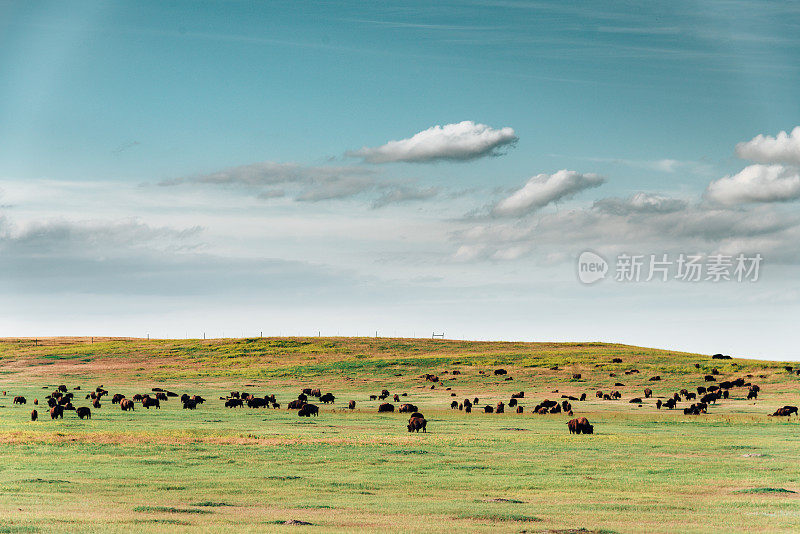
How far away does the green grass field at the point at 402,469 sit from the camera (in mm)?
24875

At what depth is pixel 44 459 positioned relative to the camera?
3866 cm

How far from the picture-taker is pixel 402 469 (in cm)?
3631

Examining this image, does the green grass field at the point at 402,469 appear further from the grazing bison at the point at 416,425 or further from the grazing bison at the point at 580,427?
the grazing bison at the point at 580,427

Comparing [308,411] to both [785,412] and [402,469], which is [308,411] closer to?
[402,469]

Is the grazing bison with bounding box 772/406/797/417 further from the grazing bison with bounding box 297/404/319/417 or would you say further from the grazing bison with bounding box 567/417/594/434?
the grazing bison with bounding box 297/404/319/417

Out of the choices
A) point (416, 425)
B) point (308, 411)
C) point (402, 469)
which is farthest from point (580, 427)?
point (308, 411)

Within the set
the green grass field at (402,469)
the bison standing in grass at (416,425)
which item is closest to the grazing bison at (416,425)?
the bison standing in grass at (416,425)

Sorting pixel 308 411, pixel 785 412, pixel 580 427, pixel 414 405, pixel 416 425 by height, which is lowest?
pixel 414 405

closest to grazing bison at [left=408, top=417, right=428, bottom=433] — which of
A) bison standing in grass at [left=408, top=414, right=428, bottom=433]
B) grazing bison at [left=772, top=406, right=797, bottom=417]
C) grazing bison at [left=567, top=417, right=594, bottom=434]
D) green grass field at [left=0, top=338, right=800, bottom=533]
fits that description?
bison standing in grass at [left=408, top=414, right=428, bottom=433]

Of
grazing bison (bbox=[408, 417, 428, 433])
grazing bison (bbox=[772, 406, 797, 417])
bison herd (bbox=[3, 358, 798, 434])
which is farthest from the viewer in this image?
grazing bison (bbox=[772, 406, 797, 417])

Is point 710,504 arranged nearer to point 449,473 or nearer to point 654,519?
point 654,519

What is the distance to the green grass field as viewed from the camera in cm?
2488

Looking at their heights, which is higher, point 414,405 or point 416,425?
point 416,425

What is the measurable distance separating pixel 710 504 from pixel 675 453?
1526 centimetres
